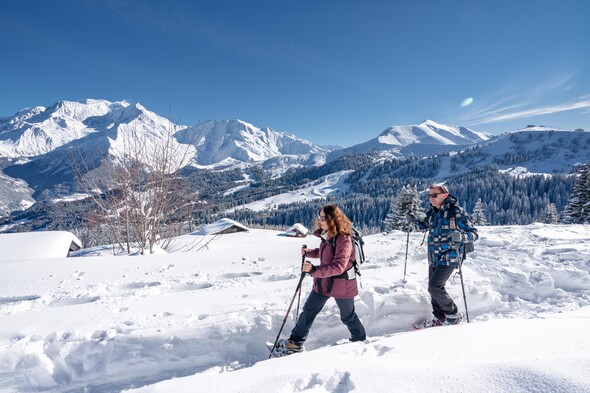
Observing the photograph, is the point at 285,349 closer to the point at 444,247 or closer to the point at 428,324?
the point at 428,324

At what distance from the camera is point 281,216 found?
155 m

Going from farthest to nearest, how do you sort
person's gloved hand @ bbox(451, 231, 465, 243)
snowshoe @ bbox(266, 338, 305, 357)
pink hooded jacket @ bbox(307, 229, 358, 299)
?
person's gloved hand @ bbox(451, 231, 465, 243)
snowshoe @ bbox(266, 338, 305, 357)
pink hooded jacket @ bbox(307, 229, 358, 299)

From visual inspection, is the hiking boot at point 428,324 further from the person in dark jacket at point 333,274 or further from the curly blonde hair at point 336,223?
the curly blonde hair at point 336,223


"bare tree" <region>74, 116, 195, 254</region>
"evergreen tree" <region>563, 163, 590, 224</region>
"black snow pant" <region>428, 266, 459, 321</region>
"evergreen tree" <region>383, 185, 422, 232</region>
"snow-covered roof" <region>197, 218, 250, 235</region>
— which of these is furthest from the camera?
"snow-covered roof" <region>197, 218, 250, 235</region>

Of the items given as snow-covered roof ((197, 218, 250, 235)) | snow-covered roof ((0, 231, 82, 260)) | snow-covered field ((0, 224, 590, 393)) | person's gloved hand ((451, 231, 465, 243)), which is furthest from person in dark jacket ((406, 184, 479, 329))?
snow-covered roof ((197, 218, 250, 235))

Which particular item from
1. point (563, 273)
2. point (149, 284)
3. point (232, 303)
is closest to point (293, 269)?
point (232, 303)

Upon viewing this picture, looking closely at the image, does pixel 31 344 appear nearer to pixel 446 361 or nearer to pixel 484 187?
pixel 446 361

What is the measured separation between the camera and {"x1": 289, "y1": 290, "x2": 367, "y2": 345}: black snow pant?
4.50 m

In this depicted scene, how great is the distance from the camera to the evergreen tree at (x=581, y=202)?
94.1ft

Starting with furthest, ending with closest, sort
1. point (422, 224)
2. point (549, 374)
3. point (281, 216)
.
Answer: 1. point (281, 216)
2. point (422, 224)
3. point (549, 374)

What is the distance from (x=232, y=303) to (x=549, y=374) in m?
Result: 4.60

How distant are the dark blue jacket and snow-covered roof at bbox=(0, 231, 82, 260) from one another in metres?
11.2

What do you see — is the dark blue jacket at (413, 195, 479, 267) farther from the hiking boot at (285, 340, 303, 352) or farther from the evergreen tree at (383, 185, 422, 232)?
the evergreen tree at (383, 185, 422, 232)

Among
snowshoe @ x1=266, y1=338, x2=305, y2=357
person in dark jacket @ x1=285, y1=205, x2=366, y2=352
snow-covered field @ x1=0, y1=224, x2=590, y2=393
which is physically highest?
person in dark jacket @ x1=285, y1=205, x2=366, y2=352
